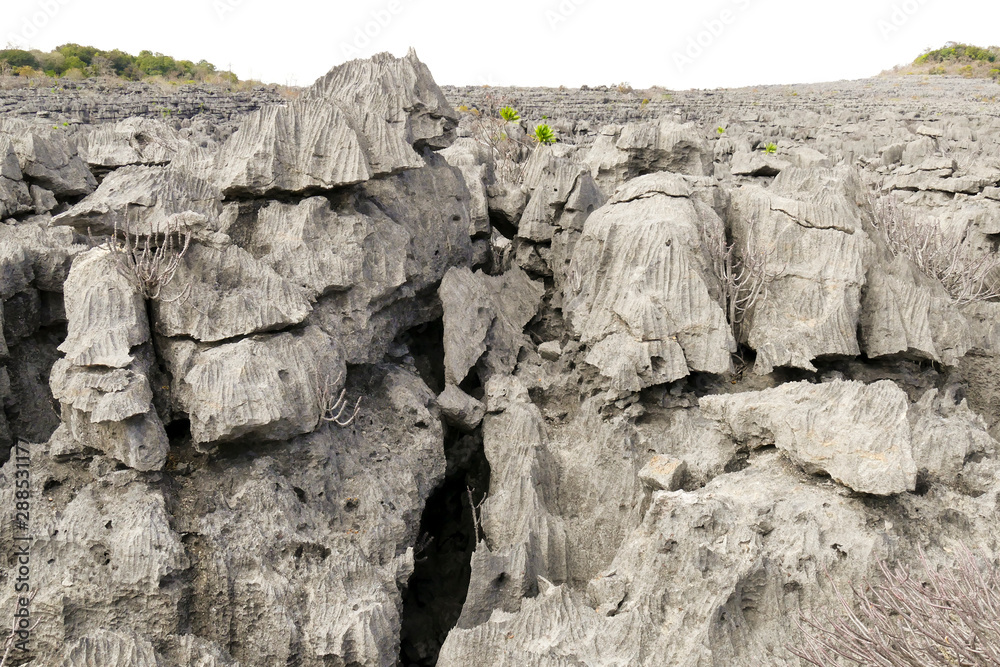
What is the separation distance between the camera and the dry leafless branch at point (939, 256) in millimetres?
10852

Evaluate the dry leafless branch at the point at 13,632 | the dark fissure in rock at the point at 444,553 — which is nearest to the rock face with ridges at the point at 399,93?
the dark fissure in rock at the point at 444,553

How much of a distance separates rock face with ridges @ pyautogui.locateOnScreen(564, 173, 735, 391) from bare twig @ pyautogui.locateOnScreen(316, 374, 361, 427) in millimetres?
2987

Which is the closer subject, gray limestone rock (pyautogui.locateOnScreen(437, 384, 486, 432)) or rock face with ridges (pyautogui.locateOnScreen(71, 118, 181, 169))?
gray limestone rock (pyautogui.locateOnScreen(437, 384, 486, 432))

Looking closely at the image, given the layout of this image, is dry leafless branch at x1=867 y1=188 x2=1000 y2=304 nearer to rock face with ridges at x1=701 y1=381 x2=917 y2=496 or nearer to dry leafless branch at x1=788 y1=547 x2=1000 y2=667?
→ rock face with ridges at x1=701 y1=381 x2=917 y2=496

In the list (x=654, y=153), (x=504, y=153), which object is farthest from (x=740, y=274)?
(x=504, y=153)

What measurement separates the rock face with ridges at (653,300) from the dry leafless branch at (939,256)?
10.4 feet

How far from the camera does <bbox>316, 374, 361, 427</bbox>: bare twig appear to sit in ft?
24.4

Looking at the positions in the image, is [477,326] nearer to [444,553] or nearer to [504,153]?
[444,553]

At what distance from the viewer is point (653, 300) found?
8883 mm

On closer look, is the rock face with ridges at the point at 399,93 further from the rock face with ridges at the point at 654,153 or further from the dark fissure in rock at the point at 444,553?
the rock face with ridges at the point at 654,153

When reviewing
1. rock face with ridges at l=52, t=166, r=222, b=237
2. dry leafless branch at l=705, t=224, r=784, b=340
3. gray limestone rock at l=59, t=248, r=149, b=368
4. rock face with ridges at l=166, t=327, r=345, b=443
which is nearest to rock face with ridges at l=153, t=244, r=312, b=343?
rock face with ridges at l=166, t=327, r=345, b=443

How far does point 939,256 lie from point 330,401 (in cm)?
954

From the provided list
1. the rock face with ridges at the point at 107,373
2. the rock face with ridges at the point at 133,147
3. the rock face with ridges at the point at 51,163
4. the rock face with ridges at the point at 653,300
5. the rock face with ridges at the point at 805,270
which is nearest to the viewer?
the rock face with ridges at the point at 107,373

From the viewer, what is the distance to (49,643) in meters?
6.16
